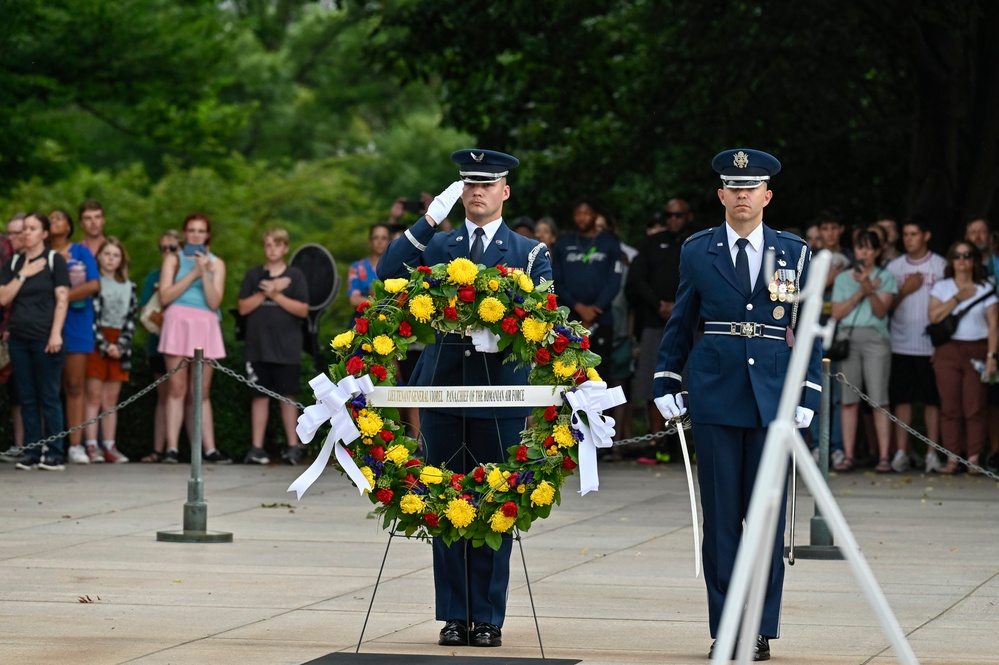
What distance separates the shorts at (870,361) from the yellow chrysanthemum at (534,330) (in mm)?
8540

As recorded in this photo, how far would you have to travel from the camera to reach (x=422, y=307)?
7387 mm

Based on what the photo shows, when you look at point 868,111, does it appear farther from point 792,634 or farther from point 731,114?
point 792,634

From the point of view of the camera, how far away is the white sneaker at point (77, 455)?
1609 cm

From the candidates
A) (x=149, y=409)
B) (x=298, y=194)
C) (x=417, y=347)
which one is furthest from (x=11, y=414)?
(x=298, y=194)

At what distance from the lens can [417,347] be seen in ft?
50.0

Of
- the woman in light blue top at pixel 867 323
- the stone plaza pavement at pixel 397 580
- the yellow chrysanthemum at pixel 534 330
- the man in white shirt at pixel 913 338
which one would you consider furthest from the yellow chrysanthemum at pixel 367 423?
Answer: the man in white shirt at pixel 913 338

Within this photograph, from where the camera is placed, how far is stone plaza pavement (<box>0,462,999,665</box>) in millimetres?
7629

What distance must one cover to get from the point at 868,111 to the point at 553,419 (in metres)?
15.9

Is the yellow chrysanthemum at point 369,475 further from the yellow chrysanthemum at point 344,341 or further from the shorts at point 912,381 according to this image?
the shorts at point 912,381

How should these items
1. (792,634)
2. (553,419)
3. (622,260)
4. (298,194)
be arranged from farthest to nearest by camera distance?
(298,194) < (622,260) < (792,634) < (553,419)

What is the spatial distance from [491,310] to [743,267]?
1.14 meters

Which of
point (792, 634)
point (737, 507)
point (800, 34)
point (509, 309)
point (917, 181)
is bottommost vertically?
point (792, 634)

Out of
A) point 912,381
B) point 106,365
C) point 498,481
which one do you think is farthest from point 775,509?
point 106,365

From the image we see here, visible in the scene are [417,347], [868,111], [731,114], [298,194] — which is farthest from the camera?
[298,194]
